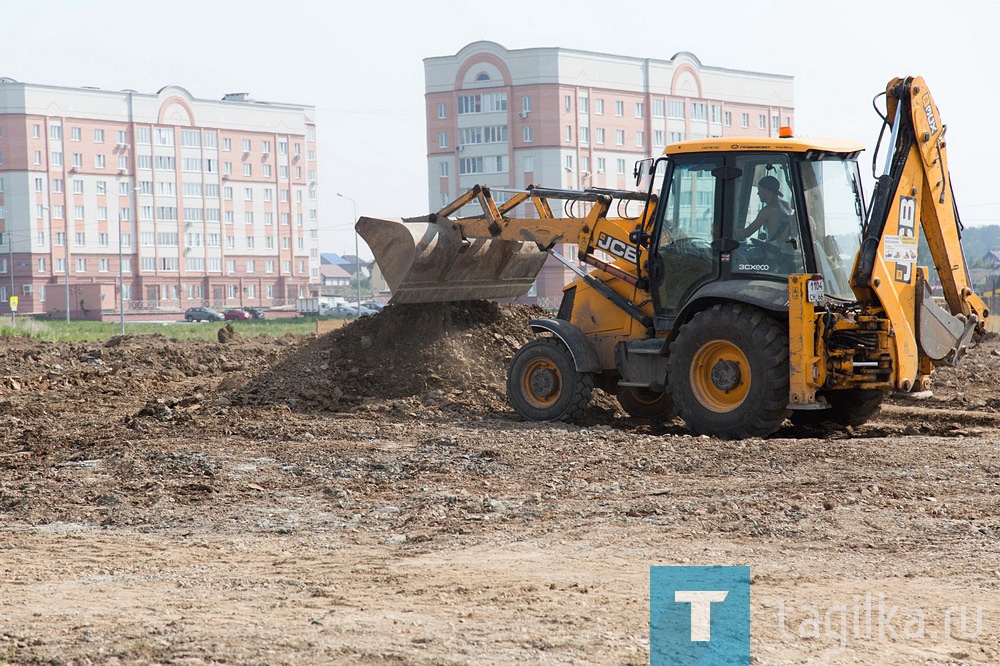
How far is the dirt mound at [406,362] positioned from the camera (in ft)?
40.0

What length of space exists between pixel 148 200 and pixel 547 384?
257 feet

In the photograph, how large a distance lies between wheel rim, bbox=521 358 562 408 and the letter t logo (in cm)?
585

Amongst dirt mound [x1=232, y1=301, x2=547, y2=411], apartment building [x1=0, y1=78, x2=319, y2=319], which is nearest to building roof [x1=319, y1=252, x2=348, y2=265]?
apartment building [x1=0, y1=78, x2=319, y2=319]

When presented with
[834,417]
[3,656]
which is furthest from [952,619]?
[834,417]

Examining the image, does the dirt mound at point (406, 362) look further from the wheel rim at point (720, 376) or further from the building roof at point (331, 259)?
the building roof at point (331, 259)

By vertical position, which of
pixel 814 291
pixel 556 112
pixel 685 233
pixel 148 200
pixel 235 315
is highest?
pixel 556 112

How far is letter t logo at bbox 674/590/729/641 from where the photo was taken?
470 cm

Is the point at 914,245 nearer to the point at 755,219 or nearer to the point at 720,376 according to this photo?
the point at 755,219

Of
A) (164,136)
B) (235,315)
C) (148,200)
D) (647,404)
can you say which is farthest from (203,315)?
(647,404)

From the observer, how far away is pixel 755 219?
32.2ft

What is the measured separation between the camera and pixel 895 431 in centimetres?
1082

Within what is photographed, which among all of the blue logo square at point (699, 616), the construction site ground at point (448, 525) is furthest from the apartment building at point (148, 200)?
the blue logo square at point (699, 616)

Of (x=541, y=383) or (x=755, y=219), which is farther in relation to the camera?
(x=541, y=383)

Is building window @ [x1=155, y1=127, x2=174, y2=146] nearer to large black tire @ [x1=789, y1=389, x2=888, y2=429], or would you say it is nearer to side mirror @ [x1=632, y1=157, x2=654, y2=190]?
side mirror @ [x1=632, y1=157, x2=654, y2=190]
